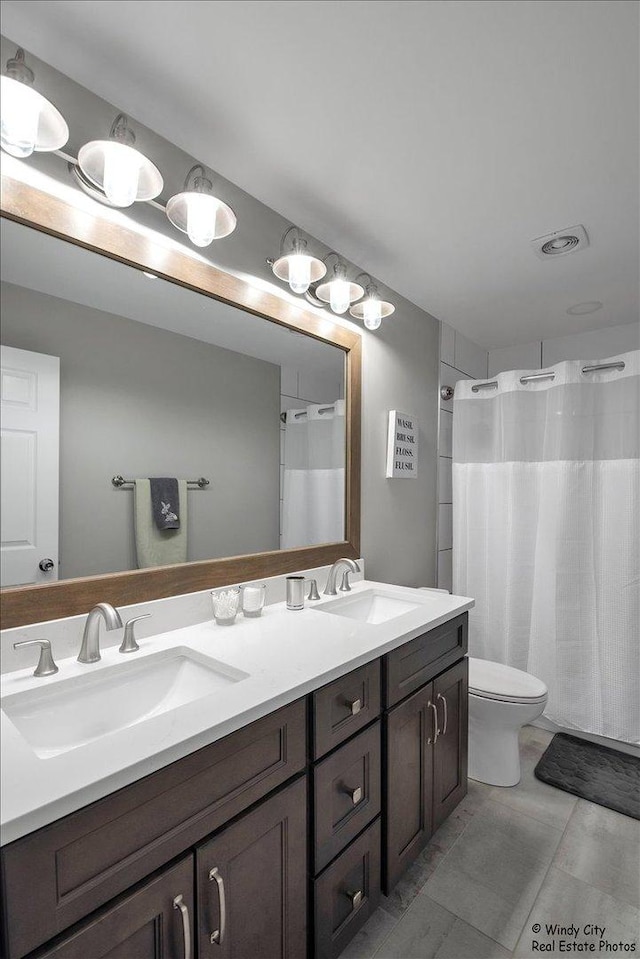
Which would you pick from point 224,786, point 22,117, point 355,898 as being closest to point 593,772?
point 355,898

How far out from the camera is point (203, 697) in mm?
965

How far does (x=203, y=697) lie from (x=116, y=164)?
1242mm

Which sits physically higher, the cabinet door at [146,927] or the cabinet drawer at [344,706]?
the cabinet drawer at [344,706]

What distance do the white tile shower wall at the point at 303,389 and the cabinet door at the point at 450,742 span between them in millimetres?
873

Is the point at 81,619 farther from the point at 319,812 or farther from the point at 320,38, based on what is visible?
the point at 320,38

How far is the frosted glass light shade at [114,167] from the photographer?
43.5 inches

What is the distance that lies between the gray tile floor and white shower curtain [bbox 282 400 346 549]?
1170 millimetres

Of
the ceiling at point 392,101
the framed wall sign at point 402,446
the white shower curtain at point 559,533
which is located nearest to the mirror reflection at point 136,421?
the ceiling at point 392,101

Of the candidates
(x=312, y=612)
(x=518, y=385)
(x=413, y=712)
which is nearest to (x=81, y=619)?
(x=312, y=612)

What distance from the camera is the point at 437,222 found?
5.75 ft

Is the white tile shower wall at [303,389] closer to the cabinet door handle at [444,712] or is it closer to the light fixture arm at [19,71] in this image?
the cabinet door handle at [444,712]

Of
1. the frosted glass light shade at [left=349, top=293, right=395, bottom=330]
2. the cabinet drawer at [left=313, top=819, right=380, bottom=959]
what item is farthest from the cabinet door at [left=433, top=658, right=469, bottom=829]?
the frosted glass light shade at [left=349, top=293, right=395, bottom=330]

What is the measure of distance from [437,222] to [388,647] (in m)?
1.52

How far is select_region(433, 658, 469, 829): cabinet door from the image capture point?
159 cm
